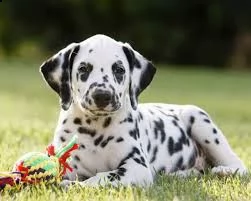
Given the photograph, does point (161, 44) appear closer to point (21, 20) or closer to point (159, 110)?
point (21, 20)

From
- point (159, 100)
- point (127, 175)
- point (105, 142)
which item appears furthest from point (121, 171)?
point (159, 100)

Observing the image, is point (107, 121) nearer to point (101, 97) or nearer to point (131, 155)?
point (131, 155)

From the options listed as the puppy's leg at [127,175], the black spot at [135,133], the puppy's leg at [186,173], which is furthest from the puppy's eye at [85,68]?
the puppy's leg at [186,173]

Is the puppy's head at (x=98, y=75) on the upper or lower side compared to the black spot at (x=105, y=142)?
upper

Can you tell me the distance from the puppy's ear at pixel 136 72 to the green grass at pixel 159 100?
745 mm

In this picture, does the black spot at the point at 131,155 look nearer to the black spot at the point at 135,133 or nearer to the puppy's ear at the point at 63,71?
the black spot at the point at 135,133

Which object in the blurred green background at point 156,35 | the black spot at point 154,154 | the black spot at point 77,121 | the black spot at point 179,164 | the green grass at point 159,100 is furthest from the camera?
the blurred green background at point 156,35

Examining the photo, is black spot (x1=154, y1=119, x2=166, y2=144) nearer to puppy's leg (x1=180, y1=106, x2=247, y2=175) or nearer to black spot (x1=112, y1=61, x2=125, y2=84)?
puppy's leg (x1=180, y1=106, x2=247, y2=175)

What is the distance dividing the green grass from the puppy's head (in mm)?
725

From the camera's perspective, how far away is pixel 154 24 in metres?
34.8

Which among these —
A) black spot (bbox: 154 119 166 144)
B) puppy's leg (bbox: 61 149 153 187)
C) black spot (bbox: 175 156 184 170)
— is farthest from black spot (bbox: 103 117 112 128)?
black spot (bbox: 175 156 184 170)

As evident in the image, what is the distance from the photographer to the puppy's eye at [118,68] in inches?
249

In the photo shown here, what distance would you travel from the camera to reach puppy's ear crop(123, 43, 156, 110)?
6578 millimetres

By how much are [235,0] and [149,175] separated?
28.4 m
